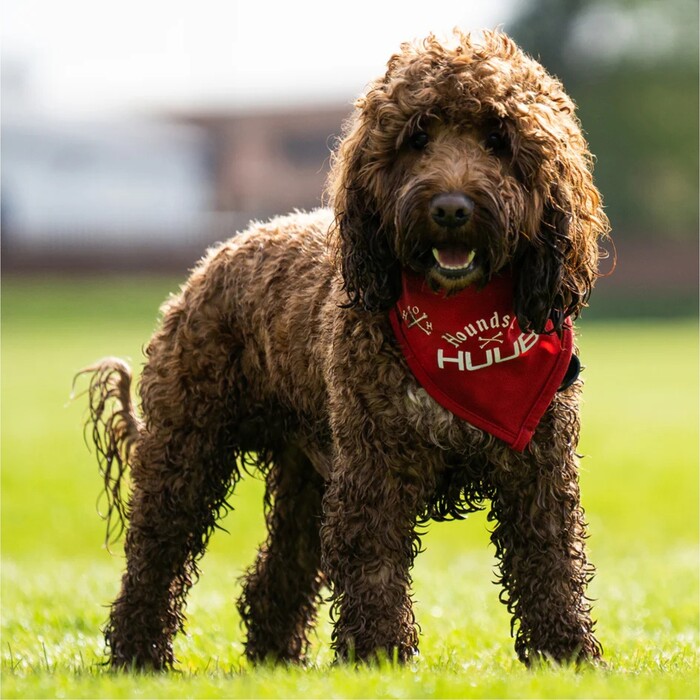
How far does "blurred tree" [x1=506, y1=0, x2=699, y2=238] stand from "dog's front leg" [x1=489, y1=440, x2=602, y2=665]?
5608 cm

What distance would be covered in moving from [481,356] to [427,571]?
20.4ft

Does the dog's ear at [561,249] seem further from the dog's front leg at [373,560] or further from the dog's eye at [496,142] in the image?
the dog's front leg at [373,560]

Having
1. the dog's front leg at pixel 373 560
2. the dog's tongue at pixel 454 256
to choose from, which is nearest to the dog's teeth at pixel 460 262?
the dog's tongue at pixel 454 256

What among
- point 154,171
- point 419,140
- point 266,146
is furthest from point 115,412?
point 266,146

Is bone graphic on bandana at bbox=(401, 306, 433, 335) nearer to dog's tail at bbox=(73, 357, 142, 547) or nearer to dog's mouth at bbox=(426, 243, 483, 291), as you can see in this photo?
dog's mouth at bbox=(426, 243, 483, 291)

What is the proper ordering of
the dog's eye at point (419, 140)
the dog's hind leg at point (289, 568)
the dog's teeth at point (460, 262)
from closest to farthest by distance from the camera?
the dog's teeth at point (460, 262) < the dog's eye at point (419, 140) < the dog's hind leg at point (289, 568)

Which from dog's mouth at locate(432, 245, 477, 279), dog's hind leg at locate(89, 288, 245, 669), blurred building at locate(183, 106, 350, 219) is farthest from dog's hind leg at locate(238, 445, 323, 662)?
blurred building at locate(183, 106, 350, 219)

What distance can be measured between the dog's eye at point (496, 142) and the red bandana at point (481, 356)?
58 centimetres

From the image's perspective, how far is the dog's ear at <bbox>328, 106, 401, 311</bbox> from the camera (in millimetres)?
5543

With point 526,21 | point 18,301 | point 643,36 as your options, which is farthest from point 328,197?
point 643,36

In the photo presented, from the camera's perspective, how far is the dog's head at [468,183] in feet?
16.9

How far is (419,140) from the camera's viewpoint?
536cm

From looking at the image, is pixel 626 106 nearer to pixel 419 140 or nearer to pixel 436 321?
pixel 436 321

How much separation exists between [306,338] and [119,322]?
125 feet
